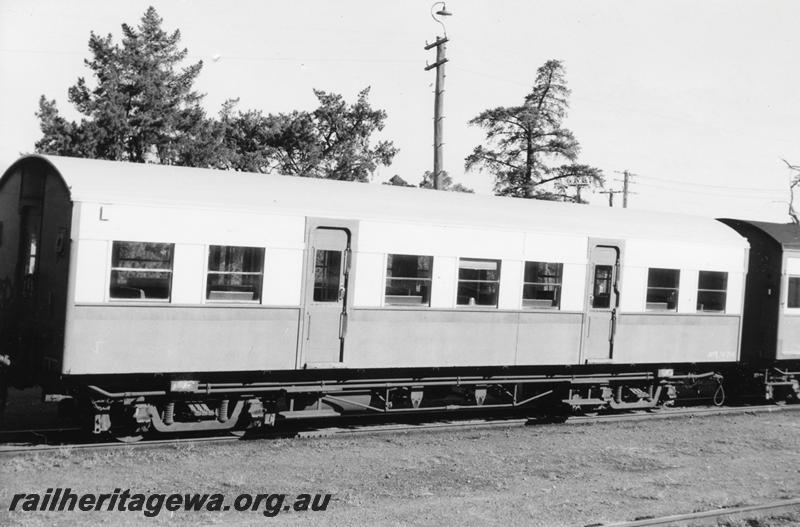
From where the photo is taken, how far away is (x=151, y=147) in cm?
3503

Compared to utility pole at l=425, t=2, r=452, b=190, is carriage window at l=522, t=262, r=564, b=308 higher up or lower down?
lower down

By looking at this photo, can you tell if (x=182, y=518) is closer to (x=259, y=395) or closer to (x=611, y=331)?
(x=259, y=395)

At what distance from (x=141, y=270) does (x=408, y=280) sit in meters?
3.74

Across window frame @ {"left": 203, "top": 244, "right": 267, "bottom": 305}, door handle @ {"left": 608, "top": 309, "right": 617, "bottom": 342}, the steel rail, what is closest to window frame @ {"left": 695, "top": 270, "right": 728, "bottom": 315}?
the steel rail

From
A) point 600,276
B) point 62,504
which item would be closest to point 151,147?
point 600,276

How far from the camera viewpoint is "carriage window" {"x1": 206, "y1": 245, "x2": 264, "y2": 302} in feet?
34.8

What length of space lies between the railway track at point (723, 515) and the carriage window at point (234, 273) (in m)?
5.19

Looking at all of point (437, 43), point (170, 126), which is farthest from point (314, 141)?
point (437, 43)

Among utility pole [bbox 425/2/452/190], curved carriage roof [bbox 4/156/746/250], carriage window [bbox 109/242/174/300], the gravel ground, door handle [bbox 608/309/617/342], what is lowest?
the gravel ground

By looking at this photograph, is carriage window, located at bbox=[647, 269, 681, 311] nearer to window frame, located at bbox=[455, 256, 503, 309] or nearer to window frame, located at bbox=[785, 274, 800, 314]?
window frame, located at bbox=[785, 274, 800, 314]

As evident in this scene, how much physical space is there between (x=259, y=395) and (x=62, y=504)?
363 cm

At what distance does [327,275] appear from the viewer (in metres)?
11.4

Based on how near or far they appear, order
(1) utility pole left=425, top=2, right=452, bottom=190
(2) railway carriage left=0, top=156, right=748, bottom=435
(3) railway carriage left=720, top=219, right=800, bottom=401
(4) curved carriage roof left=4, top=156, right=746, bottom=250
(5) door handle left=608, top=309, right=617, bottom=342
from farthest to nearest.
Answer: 1. (1) utility pole left=425, top=2, right=452, bottom=190
2. (3) railway carriage left=720, top=219, right=800, bottom=401
3. (5) door handle left=608, top=309, right=617, bottom=342
4. (4) curved carriage roof left=4, top=156, right=746, bottom=250
5. (2) railway carriage left=0, top=156, right=748, bottom=435

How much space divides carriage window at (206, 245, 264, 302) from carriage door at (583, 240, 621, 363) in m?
5.59
